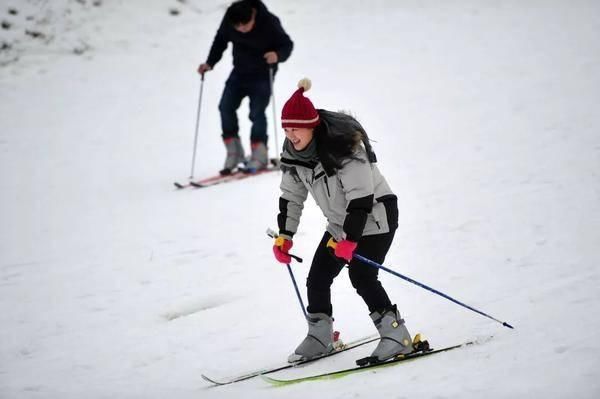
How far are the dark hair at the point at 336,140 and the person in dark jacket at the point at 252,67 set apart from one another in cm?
449

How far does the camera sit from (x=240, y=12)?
A: 7.55m

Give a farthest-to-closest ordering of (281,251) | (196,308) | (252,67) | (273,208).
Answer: (252,67) → (273,208) → (196,308) → (281,251)

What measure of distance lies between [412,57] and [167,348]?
33.1ft

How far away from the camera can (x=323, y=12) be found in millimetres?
16078

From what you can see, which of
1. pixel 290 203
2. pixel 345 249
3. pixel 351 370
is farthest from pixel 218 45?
pixel 351 370

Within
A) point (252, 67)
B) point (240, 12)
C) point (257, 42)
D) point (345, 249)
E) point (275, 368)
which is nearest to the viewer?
point (345, 249)

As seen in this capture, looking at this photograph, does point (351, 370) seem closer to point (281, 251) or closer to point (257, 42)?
point (281, 251)

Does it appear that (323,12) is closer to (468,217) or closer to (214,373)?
(468,217)

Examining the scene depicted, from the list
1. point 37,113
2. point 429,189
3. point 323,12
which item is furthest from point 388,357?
point 323,12

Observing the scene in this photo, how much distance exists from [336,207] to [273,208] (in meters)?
3.56

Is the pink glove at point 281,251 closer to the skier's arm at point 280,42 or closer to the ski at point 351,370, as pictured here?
the ski at point 351,370

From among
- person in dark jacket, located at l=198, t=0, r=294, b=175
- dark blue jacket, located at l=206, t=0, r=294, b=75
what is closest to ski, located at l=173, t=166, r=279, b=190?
person in dark jacket, located at l=198, t=0, r=294, b=175

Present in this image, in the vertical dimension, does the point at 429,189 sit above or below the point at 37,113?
above

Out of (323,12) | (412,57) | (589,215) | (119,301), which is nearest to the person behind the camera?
(119,301)
